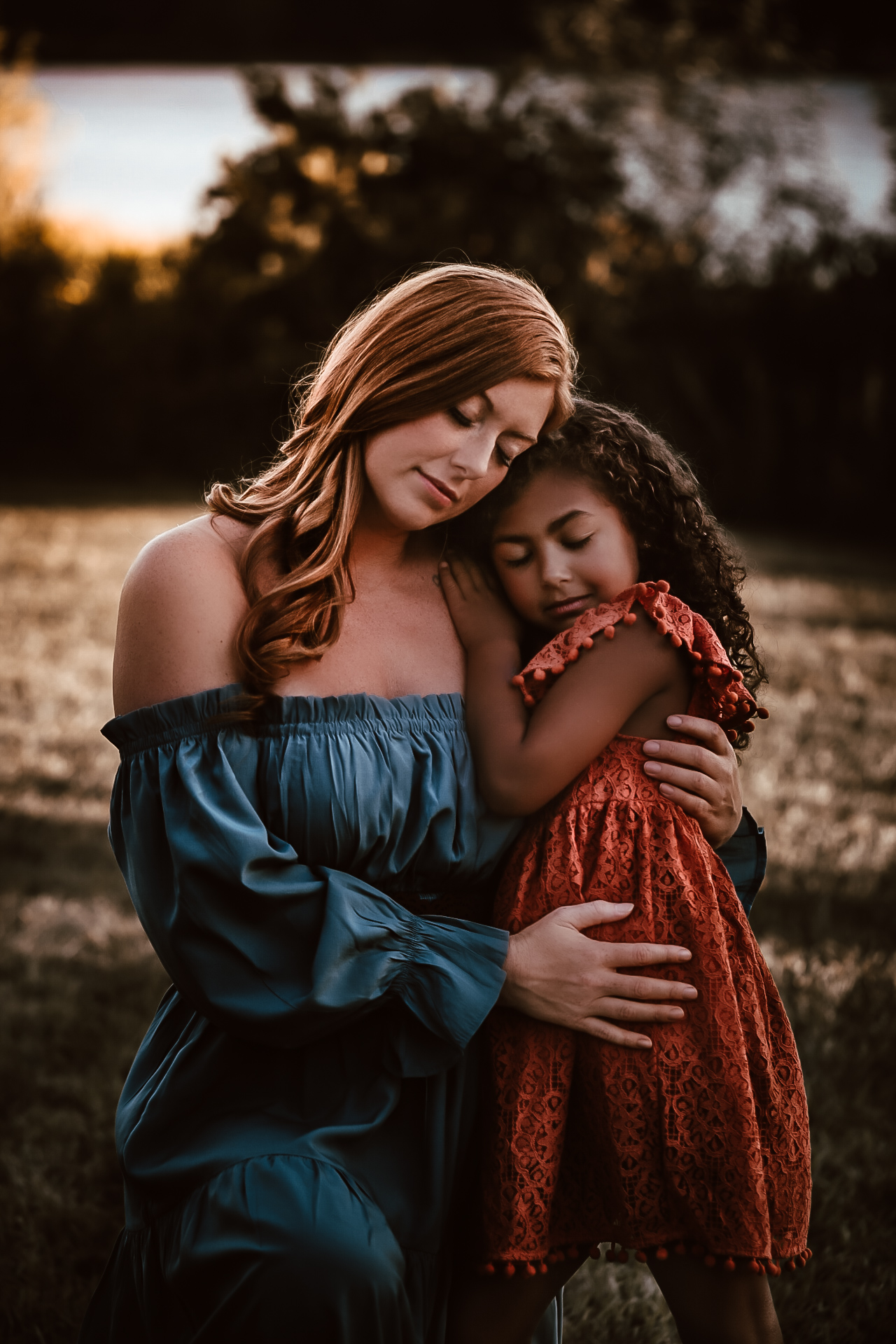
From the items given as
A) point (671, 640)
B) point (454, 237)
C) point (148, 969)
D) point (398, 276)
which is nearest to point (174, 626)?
point (671, 640)

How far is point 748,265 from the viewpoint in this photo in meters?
14.5

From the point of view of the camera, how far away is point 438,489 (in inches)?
77.0

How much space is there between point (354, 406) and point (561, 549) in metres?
0.48

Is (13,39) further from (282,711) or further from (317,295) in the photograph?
(282,711)

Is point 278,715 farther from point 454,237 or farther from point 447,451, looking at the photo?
point 454,237

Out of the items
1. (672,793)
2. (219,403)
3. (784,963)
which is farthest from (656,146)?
(672,793)

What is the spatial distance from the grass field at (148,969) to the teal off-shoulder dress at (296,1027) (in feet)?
2.97

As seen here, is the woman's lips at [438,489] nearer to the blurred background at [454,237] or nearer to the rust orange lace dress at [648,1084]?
the rust orange lace dress at [648,1084]

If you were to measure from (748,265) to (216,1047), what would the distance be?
14523 mm

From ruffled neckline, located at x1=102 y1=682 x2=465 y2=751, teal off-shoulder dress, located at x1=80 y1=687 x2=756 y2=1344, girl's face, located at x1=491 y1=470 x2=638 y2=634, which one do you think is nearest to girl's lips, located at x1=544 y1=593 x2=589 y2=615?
girl's face, located at x1=491 y1=470 x2=638 y2=634

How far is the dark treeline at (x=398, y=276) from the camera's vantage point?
1321cm

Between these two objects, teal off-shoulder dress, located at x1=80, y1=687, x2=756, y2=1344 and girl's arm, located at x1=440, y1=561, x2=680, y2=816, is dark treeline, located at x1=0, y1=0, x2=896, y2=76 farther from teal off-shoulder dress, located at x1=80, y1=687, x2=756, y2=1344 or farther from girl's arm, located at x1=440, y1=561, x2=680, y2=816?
teal off-shoulder dress, located at x1=80, y1=687, x2=756, y2=1344

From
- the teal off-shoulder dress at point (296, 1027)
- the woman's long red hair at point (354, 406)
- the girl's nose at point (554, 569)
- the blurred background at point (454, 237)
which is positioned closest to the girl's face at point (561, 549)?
the girl's nose at point (554, 569)

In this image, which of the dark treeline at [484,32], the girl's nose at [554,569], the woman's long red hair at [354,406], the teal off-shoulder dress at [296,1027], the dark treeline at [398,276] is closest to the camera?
the teal off-shoulder dress at [296,1027]
